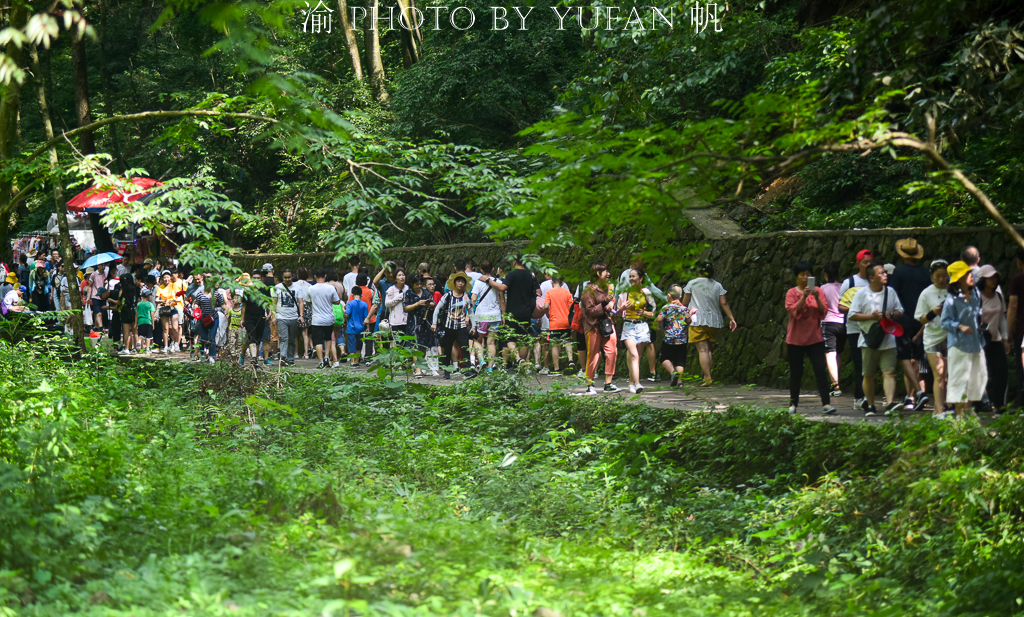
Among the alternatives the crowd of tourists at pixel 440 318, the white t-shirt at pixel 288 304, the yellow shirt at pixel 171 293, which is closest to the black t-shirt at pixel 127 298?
the crowd of tourists at pixel 440 318

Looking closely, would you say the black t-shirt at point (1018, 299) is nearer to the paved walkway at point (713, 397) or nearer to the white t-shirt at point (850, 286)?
the paved walkway at point (713, 397)

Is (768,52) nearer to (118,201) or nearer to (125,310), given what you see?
(118,201)

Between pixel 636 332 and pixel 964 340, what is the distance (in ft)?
14.1

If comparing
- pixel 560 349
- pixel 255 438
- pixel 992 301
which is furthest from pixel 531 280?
pixel 992 301

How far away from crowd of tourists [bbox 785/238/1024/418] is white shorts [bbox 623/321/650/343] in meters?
2.23

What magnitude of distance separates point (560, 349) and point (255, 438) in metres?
6.44

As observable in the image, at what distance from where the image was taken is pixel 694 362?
14.5 meters

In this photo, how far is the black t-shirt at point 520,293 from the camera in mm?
14016

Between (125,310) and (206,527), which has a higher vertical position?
(125,310)

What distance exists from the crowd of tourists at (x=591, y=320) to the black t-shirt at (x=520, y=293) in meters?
0.02

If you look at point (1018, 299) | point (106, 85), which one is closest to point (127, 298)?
point (106, 85)

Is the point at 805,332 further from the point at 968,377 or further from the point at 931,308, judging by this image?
the point at 968,377

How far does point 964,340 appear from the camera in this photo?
871cm

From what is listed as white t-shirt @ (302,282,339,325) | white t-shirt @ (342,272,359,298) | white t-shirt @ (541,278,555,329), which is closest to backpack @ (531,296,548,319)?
white t-shirt @ (541,278,555,329)
